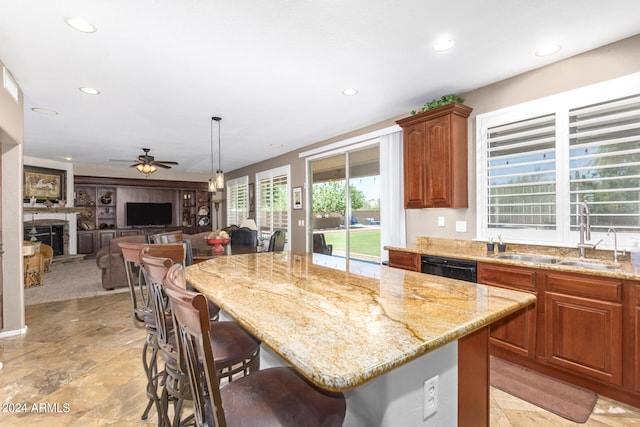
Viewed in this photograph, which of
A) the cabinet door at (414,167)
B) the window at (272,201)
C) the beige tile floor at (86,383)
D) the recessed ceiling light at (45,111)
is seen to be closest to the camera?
the beige tile floor at (86,383)

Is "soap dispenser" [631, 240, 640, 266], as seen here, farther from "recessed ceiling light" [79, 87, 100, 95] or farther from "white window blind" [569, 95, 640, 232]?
"recessed ceiling light" [79, 87, 100, 95]

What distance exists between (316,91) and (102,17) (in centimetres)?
197

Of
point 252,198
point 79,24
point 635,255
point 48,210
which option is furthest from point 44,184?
point 635,255

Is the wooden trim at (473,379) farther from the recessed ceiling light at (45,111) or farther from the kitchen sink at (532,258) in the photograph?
the recessed ceiling light at (45,111)

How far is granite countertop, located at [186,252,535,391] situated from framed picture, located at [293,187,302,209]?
444 cm

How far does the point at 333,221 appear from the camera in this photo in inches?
220

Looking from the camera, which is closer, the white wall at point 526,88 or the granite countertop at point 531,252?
the granite countertop at point 531,252

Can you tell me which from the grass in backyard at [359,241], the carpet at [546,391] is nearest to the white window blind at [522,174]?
the carpet at [546,391]

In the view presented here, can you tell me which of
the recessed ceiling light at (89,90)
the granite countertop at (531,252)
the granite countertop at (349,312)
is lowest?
the granite countertop at (531,252)

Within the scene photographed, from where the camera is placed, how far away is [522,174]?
3.11m

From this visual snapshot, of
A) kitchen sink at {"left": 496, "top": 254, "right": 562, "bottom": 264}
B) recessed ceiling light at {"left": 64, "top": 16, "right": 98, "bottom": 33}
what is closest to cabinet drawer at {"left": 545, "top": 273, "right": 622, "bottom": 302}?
kitchen sink at {"left": 496, "top": 254, "right": 562, "bottom": 264}

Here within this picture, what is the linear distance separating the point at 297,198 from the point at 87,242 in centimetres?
646

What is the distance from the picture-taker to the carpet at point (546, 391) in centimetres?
208

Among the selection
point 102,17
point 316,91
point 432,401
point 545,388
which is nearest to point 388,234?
point 316,91
